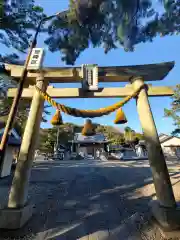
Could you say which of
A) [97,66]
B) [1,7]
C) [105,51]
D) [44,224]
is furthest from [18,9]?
[44,224]

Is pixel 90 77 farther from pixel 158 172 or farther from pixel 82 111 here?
pixel 158 172

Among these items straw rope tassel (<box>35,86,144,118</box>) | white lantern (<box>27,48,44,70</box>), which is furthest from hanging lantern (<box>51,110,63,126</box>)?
white lantern (<box>27,48,44,70</box>)

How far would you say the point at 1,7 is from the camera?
239 inches

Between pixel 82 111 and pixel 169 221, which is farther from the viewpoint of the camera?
pixel 82 111

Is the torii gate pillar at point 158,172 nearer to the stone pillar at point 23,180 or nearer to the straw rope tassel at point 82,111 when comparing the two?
the straw rope tassel at point 82,111

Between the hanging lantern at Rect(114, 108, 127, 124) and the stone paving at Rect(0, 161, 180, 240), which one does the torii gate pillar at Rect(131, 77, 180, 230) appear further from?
the hanging lantern at Rect(114, 108, 127, 124)

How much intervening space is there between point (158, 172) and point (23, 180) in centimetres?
277

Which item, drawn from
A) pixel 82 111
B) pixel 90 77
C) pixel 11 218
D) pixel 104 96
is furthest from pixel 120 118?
pixel 11 218

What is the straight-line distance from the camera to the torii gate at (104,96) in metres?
3.12

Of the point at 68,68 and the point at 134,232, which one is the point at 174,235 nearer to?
the point at 134,232

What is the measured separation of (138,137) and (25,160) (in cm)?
2914

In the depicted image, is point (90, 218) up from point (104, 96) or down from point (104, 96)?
down

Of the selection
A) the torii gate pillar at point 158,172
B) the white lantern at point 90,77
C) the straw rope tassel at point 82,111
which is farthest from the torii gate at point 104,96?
the straw rope tassel at point 82,111

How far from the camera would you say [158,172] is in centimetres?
332
